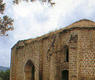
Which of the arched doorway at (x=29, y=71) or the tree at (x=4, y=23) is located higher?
the tree at (x=4, y=23)

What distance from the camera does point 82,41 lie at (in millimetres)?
17109

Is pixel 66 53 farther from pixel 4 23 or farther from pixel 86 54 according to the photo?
pixel 4 23

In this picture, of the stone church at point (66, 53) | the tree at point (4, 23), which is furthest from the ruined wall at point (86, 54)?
the tree at point (4, 23)

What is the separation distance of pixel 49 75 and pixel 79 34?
508 cm

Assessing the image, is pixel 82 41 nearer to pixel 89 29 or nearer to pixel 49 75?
pixel 89 29

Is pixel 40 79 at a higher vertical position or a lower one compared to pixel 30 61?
lower

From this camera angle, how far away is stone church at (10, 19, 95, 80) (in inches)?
656

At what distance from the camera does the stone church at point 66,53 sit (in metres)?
16.7

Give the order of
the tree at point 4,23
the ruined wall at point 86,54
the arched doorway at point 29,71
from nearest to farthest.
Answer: the tree at point 4,23 < the ruined wall at point 86,54 < the arched doorway at point 29,71

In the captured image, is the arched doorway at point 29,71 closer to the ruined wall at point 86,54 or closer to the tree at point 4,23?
the ruined wall at point 86,54

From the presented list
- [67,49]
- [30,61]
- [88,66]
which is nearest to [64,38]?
[67,49]

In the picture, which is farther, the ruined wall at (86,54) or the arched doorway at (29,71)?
the arched doorway at (29,71)

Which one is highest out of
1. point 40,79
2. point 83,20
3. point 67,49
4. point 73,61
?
point 83,20

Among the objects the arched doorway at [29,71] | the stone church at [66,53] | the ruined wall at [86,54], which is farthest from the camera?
the arched doorway at [29,71]
